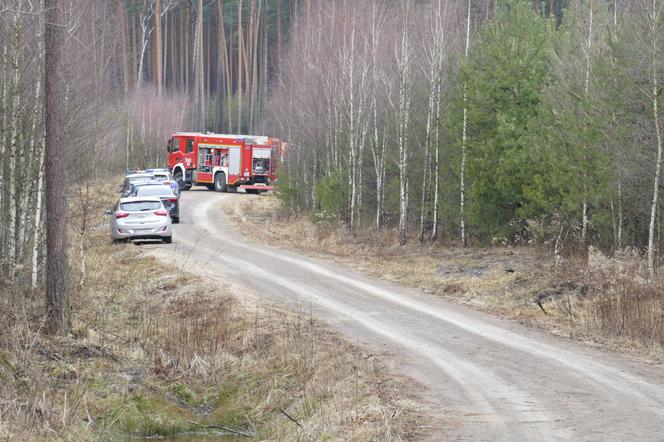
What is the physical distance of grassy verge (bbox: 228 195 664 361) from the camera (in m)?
14.2

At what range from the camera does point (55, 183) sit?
1404 centimetres

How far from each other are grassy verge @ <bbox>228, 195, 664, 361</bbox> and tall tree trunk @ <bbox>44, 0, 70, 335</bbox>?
764 centimetres

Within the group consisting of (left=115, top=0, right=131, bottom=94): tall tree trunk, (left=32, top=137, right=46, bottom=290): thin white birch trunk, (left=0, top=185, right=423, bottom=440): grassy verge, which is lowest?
(left=0, top=185, right=423, bottom=440): grassy verge

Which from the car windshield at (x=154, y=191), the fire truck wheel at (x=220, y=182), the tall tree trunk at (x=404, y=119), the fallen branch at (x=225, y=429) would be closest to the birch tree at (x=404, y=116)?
the tall tree trunk at (x=404, y=119)

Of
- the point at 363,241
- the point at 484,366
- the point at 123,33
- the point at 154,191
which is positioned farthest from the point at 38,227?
the point at 123,33

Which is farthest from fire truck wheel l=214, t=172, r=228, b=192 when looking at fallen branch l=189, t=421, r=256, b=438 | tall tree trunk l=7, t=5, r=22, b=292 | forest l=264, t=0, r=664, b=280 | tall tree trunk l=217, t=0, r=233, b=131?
fallen branch l=189, t=421, r=256, b=438

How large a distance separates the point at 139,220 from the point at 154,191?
5690mm

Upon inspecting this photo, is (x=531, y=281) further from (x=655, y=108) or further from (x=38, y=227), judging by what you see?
(x=38, y=227)

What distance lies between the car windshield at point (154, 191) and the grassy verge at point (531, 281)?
4054mm

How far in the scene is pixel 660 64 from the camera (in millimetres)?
18531

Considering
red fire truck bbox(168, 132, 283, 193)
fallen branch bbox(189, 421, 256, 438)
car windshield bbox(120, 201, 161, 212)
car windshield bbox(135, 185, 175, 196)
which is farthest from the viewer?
red fire truck bbox(168, 132, 283, 193)

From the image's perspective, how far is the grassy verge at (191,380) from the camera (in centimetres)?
1016

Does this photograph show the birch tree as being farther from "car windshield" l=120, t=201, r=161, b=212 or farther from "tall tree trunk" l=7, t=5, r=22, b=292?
"tall tree trunk" l=7, t=5, r=22, b=292

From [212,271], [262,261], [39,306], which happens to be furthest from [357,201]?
[39,306]
